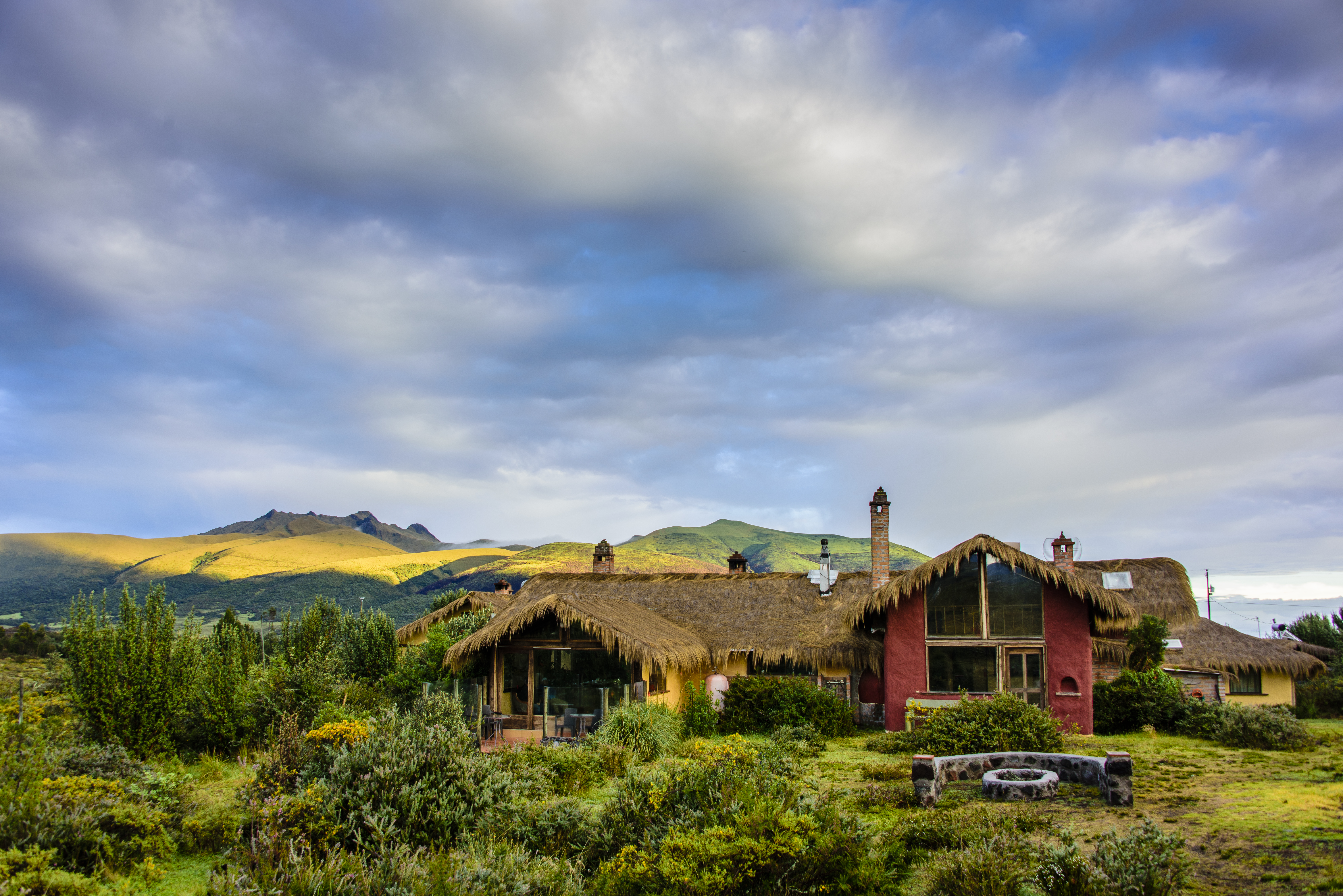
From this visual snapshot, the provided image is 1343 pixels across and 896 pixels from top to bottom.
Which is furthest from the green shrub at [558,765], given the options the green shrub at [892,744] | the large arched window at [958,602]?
the large arched window at [958,602]

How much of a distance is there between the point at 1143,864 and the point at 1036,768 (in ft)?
20.0

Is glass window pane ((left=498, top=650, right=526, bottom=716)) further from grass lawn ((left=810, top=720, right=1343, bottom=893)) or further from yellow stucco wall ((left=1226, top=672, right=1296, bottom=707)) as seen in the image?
yellow stucco wall ((left=1226, top=672, right=1296, bottom=707))

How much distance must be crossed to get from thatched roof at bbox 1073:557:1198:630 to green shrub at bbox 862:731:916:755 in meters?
12.4

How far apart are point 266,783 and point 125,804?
1.39 metres

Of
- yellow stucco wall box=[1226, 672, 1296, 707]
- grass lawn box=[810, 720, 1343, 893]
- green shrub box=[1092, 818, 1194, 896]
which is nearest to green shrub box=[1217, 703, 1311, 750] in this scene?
grass lawn box=[810, 720, 1343, 893]

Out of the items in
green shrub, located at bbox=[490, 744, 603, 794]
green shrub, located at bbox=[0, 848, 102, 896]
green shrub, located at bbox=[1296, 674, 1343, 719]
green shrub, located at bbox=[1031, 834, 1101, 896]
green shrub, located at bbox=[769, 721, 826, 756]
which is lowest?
green shrub, located at bbox=[1296, 674, 1343, 719]

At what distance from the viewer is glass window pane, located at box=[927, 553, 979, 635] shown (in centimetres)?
1956

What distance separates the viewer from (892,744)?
16.4 metres

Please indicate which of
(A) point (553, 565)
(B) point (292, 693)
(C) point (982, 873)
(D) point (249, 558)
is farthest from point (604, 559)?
(D) point (249, 558)

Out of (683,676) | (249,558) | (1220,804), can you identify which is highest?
(249,558)

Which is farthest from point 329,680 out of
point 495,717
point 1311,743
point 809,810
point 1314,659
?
point 1314,659

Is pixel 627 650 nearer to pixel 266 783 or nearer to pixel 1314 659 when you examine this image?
pixel 266 783

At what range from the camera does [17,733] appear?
34.2 ft

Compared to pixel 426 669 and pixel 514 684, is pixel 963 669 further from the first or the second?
pixel 426 669
